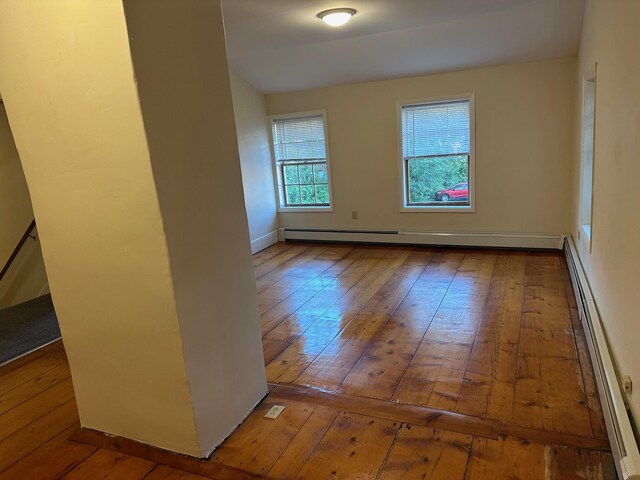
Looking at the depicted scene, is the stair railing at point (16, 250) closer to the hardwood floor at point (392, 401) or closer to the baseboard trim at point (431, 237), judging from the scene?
the hardwood floor at point (392, 401)

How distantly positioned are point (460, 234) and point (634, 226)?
3.85m

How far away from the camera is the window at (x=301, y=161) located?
6.02 m

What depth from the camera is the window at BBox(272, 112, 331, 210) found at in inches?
237

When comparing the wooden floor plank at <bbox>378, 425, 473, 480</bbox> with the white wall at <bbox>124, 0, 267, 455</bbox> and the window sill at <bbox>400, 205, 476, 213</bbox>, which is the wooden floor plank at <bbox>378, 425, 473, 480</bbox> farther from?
the window sill at <bbox>400, 205, 476, 213</bbox>

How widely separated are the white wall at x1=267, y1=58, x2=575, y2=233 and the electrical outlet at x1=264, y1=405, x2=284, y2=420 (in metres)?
3.97

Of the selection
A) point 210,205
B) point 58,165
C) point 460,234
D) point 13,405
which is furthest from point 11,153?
point 460,234

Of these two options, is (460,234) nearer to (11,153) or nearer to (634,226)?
(634,226)

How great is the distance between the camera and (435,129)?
17.5 feet

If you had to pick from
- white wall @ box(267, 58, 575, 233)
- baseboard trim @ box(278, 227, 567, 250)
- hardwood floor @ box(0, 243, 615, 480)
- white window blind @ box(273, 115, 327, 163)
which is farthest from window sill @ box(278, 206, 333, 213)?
hardwood floor @ box(0, 243, 615, 480)

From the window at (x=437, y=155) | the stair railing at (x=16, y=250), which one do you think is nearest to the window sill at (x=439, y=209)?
the window at (x=437, y=155)

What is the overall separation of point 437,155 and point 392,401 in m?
3.88

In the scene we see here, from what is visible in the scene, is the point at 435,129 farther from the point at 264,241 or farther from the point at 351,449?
the point at 351,449

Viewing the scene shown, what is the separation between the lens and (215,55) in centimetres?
182

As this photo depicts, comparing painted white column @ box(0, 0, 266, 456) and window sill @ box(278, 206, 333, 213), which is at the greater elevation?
painted white column @ box(0, 0, 266, 456)
